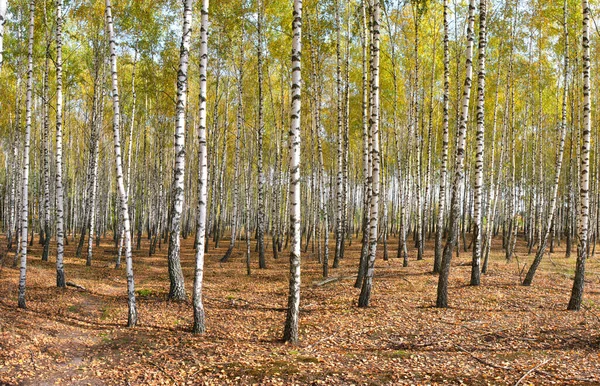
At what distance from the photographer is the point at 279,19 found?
18.3m

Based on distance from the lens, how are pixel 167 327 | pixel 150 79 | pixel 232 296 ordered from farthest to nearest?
pixel 150 79, pixel 232 296, pixel 167 327

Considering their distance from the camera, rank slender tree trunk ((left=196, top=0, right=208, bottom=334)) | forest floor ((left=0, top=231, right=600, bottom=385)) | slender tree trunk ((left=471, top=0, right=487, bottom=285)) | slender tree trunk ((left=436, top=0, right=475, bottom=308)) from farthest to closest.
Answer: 1. slender tree trunk ((left=471, top=0, right=487, bottom=285))
2. slender tree trunk ((left=436, top=0, right=475, bottom=308))
3. slender tree trunk ((left=196, top=0, right=208, bottom=334))
4. forest floor ((left=0, top=231, right=600, bottom=385))

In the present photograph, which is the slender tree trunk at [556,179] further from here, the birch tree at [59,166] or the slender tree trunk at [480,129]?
the birch tree at [59,166]

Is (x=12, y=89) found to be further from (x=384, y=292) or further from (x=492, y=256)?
(x=492, y=256)

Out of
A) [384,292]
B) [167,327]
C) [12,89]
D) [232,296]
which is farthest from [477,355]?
[12,89]

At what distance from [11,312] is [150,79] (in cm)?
1325

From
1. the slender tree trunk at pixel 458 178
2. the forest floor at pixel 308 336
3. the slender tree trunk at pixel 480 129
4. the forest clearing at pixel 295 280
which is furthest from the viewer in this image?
the slender tree trunk at pixel 480 129

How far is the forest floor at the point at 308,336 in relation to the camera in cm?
572

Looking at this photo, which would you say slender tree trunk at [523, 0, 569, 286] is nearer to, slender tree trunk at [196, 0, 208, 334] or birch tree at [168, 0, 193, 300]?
slender tree trunk at [196, 0, 208, 334]

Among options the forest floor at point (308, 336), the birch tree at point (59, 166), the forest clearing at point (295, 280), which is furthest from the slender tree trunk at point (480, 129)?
the birch tree at point (59, 166)

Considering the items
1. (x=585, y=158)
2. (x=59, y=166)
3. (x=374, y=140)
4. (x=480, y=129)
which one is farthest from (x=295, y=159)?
(x=59, y=166)

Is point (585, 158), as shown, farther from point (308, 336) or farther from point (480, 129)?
point (308, 336)

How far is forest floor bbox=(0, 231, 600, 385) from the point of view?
225 inches

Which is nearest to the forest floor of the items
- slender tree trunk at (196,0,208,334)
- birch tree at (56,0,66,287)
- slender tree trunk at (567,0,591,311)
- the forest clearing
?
the forest clearing
